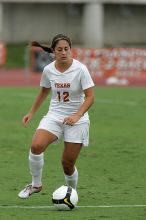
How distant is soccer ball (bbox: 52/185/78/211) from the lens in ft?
36.2

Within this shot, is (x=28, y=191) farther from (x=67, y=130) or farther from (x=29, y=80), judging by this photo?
(x=29, y=80)

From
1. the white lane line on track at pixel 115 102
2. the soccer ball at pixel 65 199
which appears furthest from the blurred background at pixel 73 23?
the soccer ball at pixel 65 199

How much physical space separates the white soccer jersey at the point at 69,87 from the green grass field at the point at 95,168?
1.18 m

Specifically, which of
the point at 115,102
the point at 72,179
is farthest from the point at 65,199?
the point at 115,102

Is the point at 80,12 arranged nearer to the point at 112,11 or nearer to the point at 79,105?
the point at 112,11

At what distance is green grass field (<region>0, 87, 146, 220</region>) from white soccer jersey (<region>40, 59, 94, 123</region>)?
1.18 metres

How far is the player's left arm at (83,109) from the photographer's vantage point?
11.2 m

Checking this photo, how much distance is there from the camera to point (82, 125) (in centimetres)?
1158

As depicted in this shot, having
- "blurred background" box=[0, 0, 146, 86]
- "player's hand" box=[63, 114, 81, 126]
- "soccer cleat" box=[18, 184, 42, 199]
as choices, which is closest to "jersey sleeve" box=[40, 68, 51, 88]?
"player's hand" box=[63, 114, 81, 126]

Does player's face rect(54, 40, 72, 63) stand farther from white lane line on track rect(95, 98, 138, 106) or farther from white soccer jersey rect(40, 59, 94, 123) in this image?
white lane line on track rect(95, 98, 138, 106)

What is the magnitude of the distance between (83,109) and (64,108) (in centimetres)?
38

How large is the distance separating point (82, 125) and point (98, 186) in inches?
70.3

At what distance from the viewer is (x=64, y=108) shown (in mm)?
11602

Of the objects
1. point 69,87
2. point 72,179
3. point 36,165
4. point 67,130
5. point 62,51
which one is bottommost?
point 72,179
